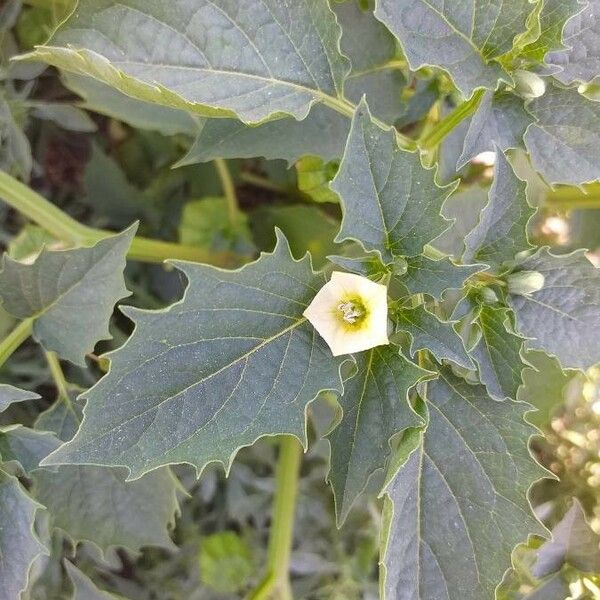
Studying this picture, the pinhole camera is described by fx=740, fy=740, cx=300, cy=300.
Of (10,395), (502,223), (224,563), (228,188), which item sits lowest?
(224,563)

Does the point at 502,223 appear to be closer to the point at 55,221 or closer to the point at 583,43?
the point at 583,43

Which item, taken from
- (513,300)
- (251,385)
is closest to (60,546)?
(251,385)

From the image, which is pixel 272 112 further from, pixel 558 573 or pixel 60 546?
pixel 60 546

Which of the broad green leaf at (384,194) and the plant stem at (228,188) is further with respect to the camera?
the plant stem at (228,188)

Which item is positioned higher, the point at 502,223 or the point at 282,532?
the point at 502,223

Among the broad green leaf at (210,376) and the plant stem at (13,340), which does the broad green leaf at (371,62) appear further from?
the plant stem at (13,340)

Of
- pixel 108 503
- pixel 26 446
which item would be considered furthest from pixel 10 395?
pixel 108 503

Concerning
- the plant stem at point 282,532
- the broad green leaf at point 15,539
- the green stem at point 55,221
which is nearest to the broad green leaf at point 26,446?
the broad green leaf at point 15,539
